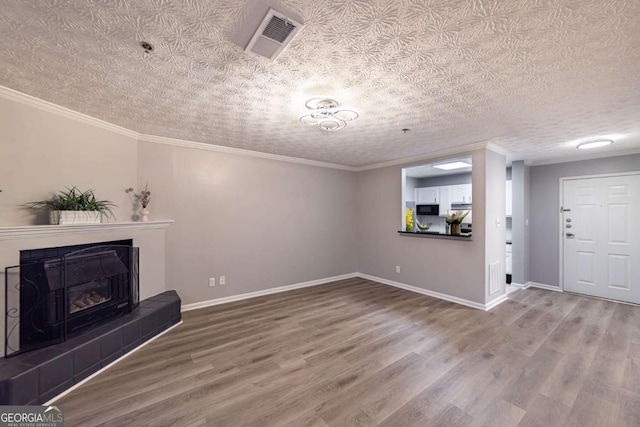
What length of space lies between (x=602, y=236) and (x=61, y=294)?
7.34 m

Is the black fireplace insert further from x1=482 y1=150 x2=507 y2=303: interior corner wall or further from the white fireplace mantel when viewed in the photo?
x1=482 y1=150 x2=507 y2=303: interior corner wall

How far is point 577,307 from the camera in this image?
391 cm

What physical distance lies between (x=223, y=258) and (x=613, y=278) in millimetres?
6338

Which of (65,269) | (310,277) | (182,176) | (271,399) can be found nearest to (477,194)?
(310,277)

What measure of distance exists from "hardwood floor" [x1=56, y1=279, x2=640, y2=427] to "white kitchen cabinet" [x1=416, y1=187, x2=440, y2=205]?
3365 millimetres

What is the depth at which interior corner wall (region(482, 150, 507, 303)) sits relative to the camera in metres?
3.77

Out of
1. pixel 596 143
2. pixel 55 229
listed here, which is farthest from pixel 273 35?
pixel 596 143

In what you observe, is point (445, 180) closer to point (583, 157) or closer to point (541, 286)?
point (583, 157)

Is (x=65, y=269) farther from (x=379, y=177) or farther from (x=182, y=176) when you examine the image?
(x=379, y=177)

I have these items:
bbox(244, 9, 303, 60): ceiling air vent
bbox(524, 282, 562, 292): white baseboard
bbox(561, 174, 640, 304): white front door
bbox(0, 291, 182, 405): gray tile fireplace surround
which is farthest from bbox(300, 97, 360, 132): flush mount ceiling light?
bbox(524, 282, 562, 292): white baseboard

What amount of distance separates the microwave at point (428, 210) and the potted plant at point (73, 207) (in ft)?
21.1

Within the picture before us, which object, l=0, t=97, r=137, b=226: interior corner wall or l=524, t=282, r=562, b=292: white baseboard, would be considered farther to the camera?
l=524, t=282, r=562, b=292: white baseboard


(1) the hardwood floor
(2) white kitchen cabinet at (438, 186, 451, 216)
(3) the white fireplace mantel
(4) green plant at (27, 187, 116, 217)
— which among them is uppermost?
(2) white kitchen cabinet at (438, 186, 451, 216)

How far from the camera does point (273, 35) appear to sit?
4.87ft
